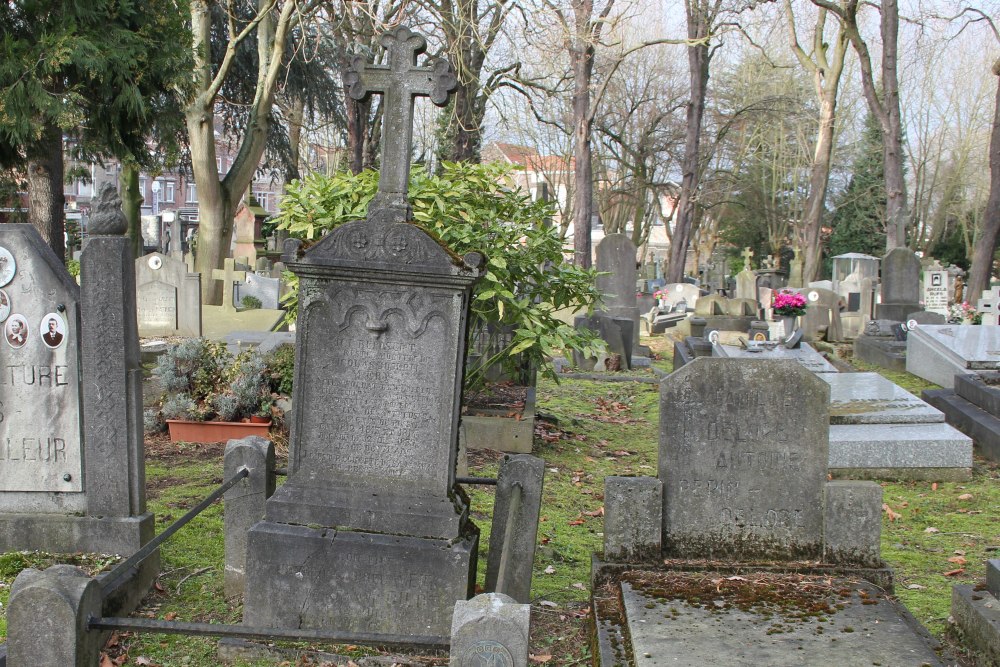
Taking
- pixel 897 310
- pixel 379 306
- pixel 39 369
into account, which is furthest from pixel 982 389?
pixel 897 310

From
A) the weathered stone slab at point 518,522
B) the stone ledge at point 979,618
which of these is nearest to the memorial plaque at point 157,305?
the weathered stone slab at point 518,522

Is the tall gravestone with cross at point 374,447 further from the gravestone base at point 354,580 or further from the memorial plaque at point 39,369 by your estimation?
the memorial plaque at point 39,369

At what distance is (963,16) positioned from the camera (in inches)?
965

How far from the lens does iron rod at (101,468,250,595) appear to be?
12.8 ft

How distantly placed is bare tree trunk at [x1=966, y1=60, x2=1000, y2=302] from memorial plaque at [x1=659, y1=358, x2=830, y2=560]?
2007 cm

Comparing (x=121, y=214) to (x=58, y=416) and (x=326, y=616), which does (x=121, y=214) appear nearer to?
(x=58, y=416)

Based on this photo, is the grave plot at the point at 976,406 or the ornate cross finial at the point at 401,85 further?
the grave plot at the point at 976,406

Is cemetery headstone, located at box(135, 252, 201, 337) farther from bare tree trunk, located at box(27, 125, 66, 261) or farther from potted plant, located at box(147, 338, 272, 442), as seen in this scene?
potted plant, located at box(147, 338, 272, 442)

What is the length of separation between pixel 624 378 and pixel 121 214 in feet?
32.5

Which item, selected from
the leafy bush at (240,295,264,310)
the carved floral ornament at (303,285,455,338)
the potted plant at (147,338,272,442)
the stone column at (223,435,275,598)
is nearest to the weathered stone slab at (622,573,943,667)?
the carved floral ornament at (303,285,455,338)

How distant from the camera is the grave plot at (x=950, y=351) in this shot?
40.6ft

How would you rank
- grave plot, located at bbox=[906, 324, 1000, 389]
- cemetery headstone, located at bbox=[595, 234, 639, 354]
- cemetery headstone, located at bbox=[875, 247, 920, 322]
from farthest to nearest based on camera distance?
cemetery headstone, located at bbox=[875, 247, 920, 322] < cemetery headstone, located at bbox=[595, 234, 639, 354] < grave plot, located at bbox=[906, 324, 1000, 389]

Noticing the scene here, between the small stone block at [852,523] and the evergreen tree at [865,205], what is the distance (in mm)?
41743

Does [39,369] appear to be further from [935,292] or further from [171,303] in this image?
[935,292]
